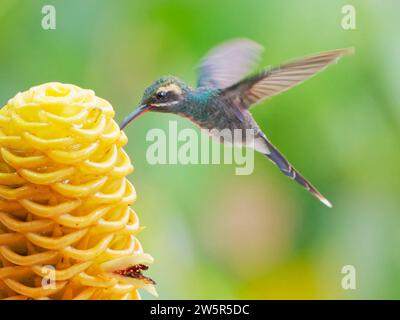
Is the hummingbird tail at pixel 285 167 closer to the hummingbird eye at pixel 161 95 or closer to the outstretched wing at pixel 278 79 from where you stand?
the outstretched wing at pixel 278 79

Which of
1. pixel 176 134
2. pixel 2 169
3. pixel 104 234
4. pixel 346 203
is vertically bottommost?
pixel 104 234

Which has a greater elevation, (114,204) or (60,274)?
(114,204)

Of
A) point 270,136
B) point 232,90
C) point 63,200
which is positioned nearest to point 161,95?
point 232,90

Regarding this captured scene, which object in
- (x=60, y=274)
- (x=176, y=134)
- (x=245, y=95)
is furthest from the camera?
(x=176, y=134)

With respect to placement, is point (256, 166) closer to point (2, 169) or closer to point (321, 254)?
point (321, 254)

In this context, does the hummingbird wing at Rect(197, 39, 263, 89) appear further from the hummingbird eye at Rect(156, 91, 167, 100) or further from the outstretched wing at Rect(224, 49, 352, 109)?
the hummingbird eye at Rect(156, 91, 167, 100)

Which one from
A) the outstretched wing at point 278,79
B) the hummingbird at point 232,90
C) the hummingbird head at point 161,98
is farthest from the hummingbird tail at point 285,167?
the hummingbird head at point 161,98
